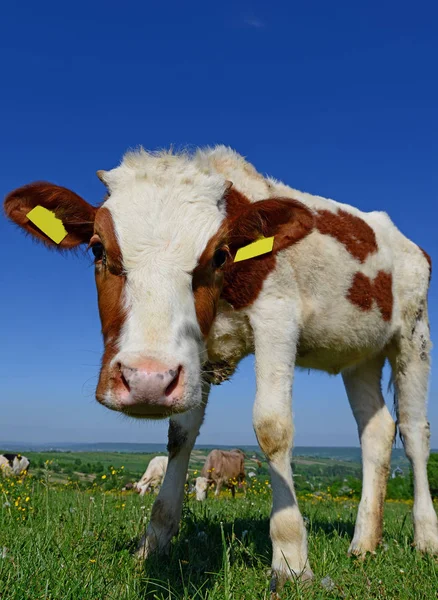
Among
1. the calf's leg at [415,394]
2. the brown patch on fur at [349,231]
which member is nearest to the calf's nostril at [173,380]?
the brown patch on fur at [349,231]

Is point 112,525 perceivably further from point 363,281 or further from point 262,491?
point 262,491

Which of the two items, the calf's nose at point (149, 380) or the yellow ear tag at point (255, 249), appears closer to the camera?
the calf's nose at point (149, 380)

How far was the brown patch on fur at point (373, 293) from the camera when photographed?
585cm

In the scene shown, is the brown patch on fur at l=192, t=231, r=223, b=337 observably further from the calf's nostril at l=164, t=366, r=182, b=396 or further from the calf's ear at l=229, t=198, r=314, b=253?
the calf's nostril at l=164, t=366, r=182, b=396

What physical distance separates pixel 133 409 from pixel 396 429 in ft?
15.1

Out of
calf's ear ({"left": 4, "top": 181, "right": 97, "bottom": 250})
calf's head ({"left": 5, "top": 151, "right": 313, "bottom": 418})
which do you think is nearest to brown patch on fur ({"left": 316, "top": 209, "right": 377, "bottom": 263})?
calf's head ({"left": 5, "top": 151, "right": 313, "bottom": 418})

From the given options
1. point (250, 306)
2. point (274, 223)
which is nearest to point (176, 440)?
point (250, 306)

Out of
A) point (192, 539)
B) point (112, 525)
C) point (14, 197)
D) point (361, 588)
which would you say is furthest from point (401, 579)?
point (14, 197)

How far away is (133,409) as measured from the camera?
122 inches

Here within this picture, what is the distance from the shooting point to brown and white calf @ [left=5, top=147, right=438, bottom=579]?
3398mm

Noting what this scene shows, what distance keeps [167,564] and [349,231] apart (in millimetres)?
3489

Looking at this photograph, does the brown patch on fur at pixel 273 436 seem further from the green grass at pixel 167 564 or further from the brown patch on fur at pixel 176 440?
the brown patch on fur at pixel 176 440

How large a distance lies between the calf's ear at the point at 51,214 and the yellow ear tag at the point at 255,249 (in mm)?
1152

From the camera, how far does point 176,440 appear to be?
5449 millimetres
